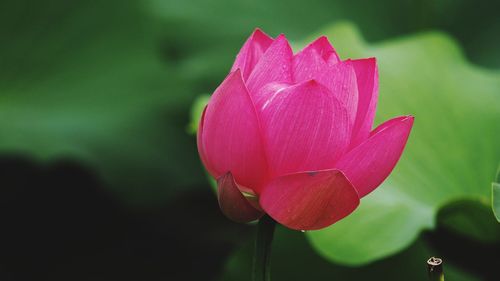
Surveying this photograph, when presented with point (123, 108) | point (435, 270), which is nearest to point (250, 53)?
point (435, 270)

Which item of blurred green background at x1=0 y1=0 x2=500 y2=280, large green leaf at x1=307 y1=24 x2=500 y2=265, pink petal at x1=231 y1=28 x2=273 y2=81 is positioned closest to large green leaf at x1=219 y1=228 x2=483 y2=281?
large green leaf at x1=307 y1=24 x2=500 y2=265

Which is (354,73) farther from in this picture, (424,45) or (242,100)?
(424,45)

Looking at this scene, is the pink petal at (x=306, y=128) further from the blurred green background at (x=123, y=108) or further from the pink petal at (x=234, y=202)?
the blurred green background at (x=123, y=108)

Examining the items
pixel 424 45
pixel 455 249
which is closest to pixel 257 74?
pixel 424 45

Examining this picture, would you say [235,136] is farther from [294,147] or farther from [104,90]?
[104,90]

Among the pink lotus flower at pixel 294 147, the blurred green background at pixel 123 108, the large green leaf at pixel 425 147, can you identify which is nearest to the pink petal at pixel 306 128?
the pink lotus flower at pixel 294 147
